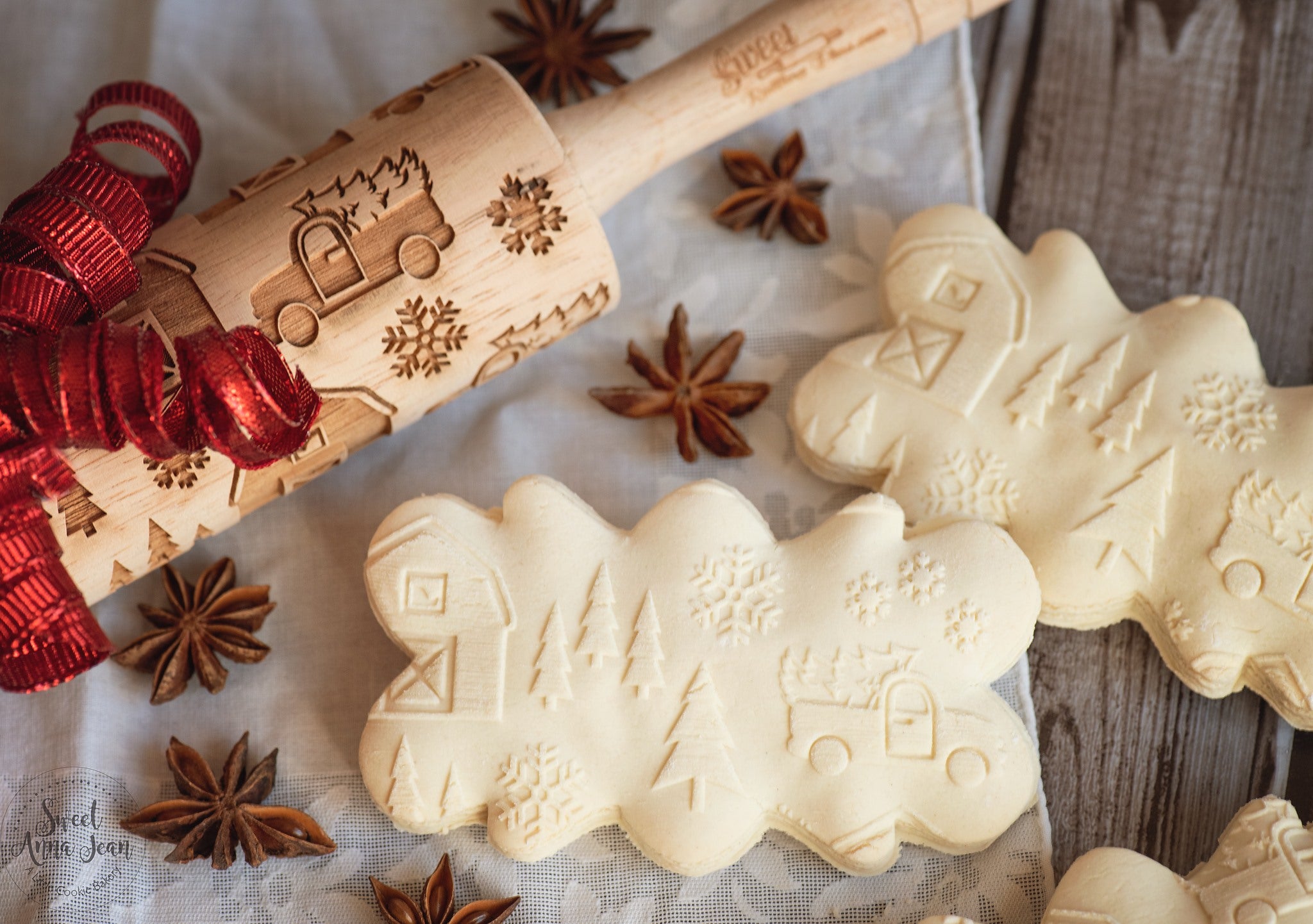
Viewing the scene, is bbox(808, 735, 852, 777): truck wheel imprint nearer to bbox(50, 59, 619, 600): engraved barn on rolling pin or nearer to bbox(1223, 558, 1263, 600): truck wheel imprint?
bbox(1223, 558, 1263, 600): truck wheel imprint

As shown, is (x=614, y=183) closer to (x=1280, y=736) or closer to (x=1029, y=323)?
(x=1029, y=323)

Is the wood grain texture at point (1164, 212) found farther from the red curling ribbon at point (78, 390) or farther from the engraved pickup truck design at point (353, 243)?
the red curling ribbon at point (78, 390)

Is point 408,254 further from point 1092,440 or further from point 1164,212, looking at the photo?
point 1164,212

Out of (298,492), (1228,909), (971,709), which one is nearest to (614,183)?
(298,492)

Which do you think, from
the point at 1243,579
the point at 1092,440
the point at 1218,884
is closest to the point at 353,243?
the point at 1092,440

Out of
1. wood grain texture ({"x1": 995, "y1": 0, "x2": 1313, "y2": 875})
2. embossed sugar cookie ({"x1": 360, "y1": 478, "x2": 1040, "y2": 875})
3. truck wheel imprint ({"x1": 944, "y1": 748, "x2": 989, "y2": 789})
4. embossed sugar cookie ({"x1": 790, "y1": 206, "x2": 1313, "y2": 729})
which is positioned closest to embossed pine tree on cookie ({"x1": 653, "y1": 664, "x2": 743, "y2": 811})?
embossed sugar cookie ({"x1": 360, "y1": 478, "x2": 1040, "y2": 875})

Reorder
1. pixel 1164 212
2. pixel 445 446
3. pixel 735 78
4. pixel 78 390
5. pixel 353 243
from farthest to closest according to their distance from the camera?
pixel 1164 212 → pixel 445 446 → pixel 735 78 → pixel 353 243 → pixel 78 390
